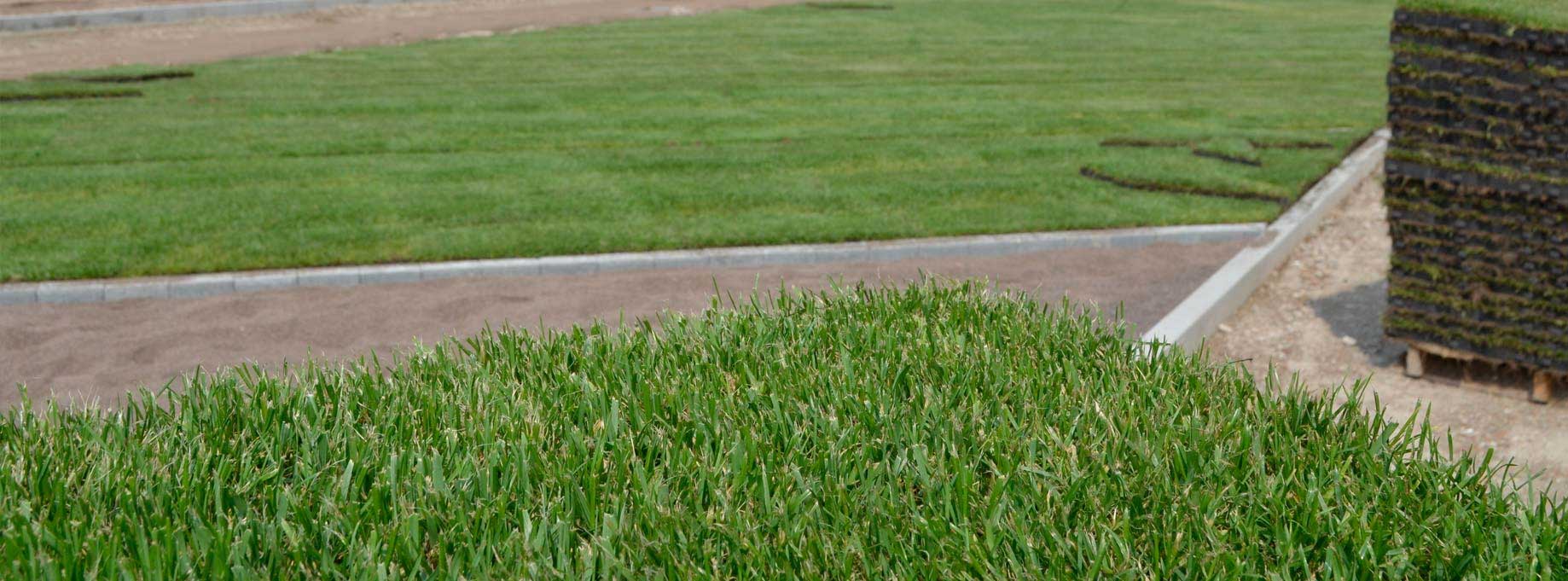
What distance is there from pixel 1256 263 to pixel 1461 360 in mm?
1676

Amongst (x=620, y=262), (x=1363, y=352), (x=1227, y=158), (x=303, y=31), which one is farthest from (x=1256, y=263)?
(x=303, y=31)

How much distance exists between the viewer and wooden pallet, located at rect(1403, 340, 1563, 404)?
8.01 m

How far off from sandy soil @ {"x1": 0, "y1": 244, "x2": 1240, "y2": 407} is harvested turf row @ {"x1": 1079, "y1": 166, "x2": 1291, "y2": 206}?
5.03 feet

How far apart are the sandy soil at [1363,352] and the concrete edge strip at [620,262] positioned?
735 millimetres

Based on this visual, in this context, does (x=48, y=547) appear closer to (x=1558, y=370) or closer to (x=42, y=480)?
(x=42, y=480)

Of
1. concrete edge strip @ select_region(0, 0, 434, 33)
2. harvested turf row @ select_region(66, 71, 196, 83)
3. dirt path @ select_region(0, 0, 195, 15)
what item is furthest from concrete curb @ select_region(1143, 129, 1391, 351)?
dirt path @ select_region(0, 0, 195, 15)

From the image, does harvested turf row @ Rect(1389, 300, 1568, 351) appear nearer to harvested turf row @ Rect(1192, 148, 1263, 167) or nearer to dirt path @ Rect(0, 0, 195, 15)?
harvested turf row @ Rect(1192, 148, 1263, 167)

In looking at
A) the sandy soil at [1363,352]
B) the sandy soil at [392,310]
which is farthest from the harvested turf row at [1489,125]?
the sandy soil at [392,310]

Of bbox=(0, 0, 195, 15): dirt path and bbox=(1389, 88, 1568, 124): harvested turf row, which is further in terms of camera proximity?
bbox=(0, 0, 195, 15): dirt path

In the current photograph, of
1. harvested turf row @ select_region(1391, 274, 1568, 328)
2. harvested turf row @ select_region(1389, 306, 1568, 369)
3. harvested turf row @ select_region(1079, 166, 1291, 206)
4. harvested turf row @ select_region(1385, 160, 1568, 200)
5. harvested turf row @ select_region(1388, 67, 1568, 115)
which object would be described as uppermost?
harvested turf row @ select_region(1388, 67, 1568, 115)

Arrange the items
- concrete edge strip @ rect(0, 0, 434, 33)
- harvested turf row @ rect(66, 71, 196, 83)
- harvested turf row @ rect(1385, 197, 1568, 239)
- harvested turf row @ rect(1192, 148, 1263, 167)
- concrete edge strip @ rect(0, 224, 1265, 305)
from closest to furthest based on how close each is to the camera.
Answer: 1. harvested turf row @ rect(1385, 197, 1568, 239)
2. concrete edge strip @ rect(0, 224, 1265, 305)
3. harvested turf row @ rect(1192, 148, 1263, 167)
4. harvested turf row @ rect(66, 71, 196, 83)
5. concrete edge strip @ rect(0, 0, 434, 33)

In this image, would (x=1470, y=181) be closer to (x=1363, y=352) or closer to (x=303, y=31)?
(x=1363, y=352)

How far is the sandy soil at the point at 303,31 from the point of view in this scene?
19328 millimetres

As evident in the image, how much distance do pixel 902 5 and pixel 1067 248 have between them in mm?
16793
